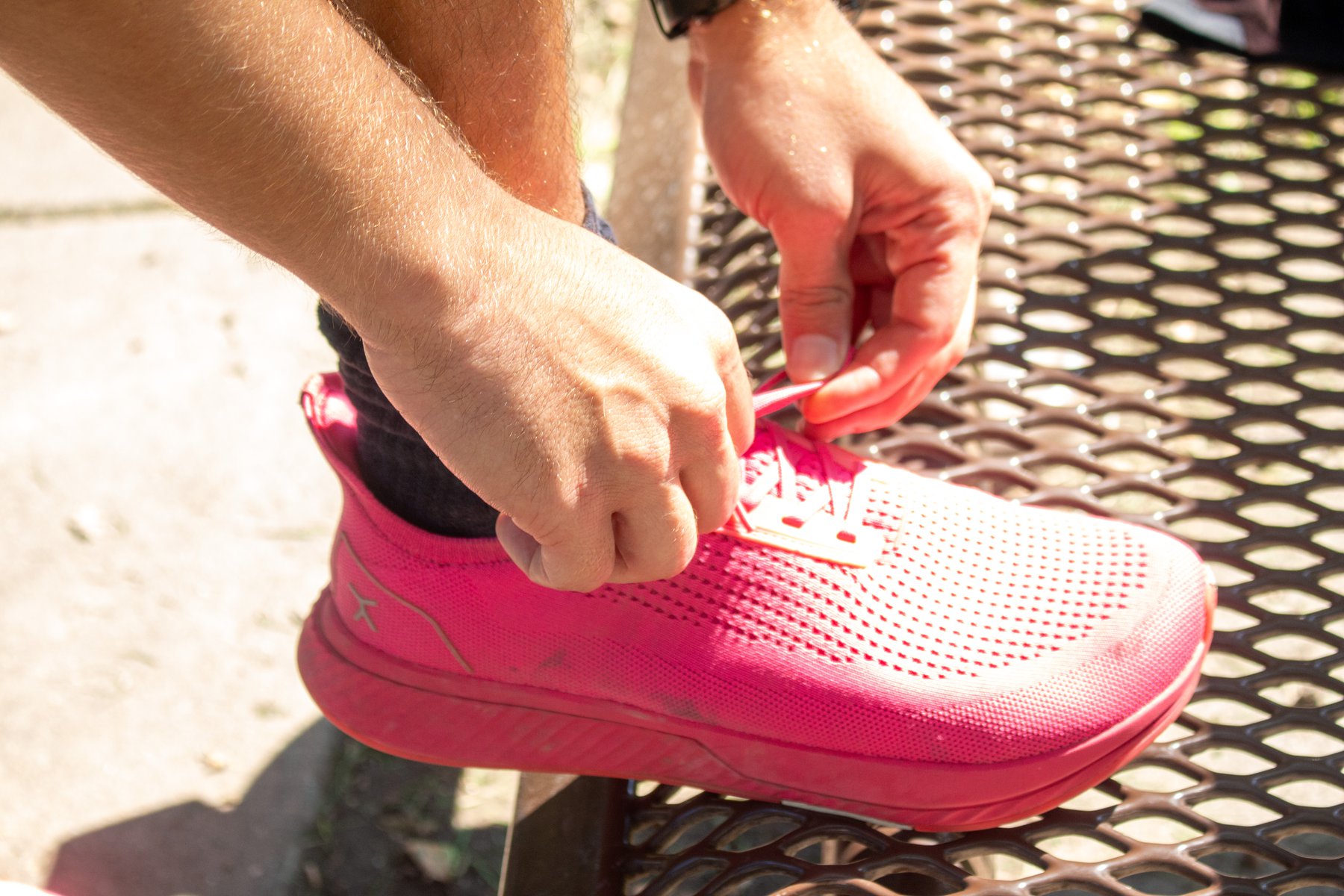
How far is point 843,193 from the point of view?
3.43 ft

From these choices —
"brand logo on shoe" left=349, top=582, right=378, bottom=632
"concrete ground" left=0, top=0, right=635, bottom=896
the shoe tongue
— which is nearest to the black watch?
the shoe tongue

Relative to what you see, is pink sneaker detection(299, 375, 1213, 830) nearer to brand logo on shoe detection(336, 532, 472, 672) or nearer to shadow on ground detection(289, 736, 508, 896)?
brand logo on shoe detection(336, 532, 472, 672)

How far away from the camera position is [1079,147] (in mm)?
1486

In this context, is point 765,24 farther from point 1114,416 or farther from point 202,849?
point 202,849

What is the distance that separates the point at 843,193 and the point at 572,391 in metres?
0.45

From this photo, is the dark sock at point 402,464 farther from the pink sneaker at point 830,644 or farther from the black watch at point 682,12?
the black watch at point 682,12

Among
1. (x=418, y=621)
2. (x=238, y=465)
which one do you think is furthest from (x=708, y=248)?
(x=238, y=465)

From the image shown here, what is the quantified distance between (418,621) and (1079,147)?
3.64 ft

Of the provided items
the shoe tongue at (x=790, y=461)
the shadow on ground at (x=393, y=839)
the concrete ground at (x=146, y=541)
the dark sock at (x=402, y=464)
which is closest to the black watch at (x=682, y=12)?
the dark sock at (x=402, y=464)

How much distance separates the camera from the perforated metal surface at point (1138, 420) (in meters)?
1.00

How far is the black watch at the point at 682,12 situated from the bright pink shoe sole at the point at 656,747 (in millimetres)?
725

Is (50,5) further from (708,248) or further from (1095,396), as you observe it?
(1095,396)

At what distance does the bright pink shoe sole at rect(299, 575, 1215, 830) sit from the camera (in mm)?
980

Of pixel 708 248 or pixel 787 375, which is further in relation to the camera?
pixel 708 248
